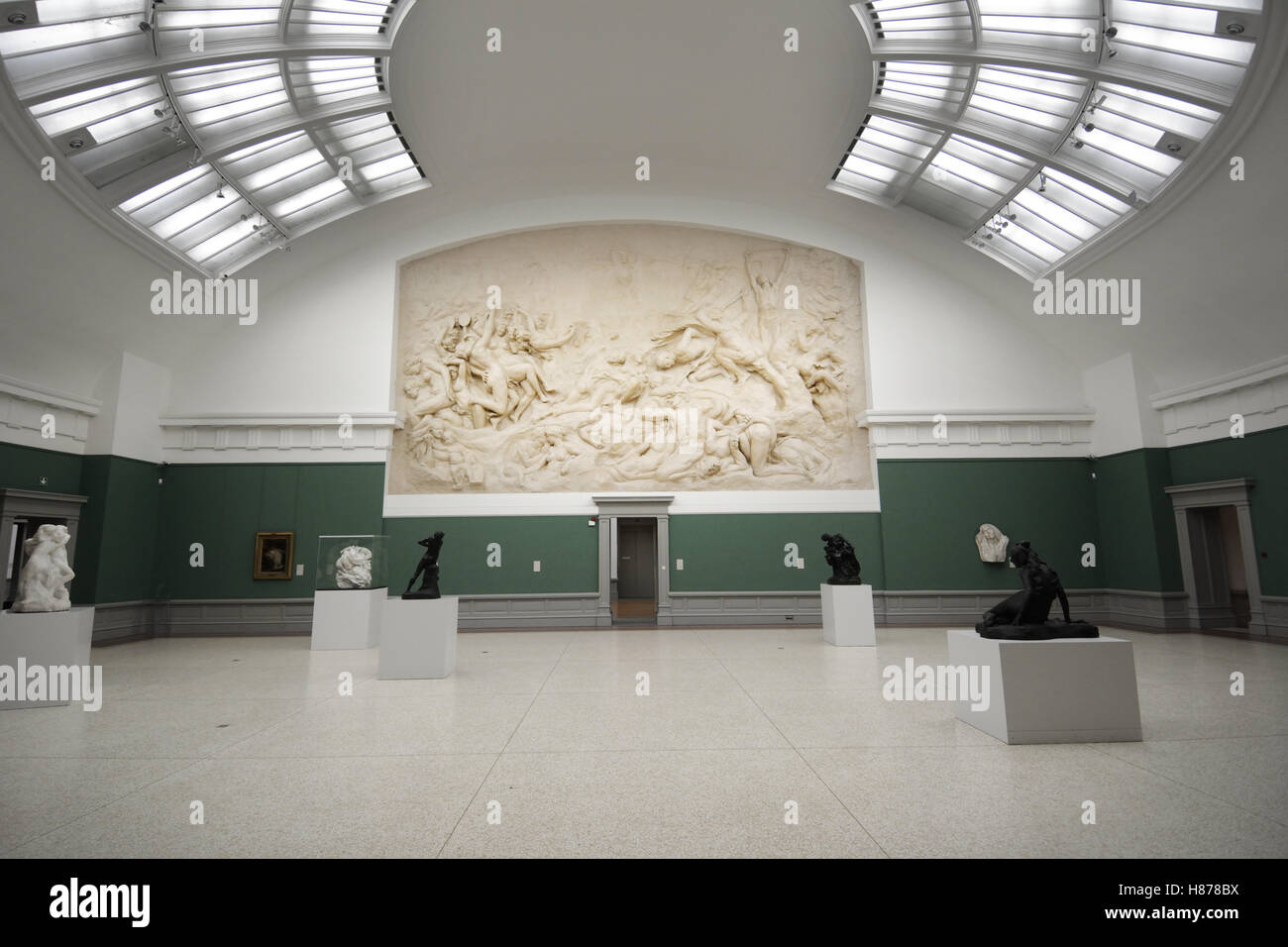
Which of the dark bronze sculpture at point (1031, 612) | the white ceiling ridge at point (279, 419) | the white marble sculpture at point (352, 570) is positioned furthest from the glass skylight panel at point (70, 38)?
the dark bronze sculpture at point (1031, 612)

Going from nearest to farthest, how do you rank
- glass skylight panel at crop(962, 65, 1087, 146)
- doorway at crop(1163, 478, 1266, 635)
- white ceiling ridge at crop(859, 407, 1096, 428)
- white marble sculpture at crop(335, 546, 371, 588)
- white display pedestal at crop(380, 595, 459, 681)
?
white display pedestal at crop(380, 595, 459, 681) < glass skylight panel at crop(962, 65, 1087, 146) < white marble sculpture at crop(335, 546, 371, 588) < doorway at crop(1163, 478, 1266, 635) < white ceiling ridge at crop(859, 407, 1096, 428)

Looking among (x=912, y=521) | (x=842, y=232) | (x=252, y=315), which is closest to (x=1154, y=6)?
(x=842, y=232)

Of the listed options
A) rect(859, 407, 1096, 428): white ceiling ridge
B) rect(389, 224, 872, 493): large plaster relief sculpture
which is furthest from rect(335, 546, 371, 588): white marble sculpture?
rect(859, 407, 1096, 428): white ceiling ridge

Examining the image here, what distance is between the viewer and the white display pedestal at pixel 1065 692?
6.16m

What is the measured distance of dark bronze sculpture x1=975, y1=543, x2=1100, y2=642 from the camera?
21.4 ft

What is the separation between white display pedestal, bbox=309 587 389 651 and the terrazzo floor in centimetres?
361

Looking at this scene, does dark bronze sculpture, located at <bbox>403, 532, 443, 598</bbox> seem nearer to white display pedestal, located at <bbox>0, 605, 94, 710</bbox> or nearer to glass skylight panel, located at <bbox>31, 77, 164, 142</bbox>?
white display pedestal, located at <bbox>0, 605, 94, 710</bbox>

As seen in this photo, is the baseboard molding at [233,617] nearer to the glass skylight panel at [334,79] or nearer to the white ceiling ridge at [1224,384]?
the glass skylight panel at [334,79]

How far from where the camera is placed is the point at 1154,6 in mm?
10438

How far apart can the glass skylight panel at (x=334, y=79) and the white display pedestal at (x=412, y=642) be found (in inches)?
431

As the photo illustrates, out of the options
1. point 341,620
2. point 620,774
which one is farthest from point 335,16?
point 620,774

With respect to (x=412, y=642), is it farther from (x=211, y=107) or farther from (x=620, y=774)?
(x=211, y=107)

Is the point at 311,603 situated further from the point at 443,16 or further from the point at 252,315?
A: the point at 443,16

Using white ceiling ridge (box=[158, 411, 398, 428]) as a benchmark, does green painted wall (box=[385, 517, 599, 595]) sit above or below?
below
